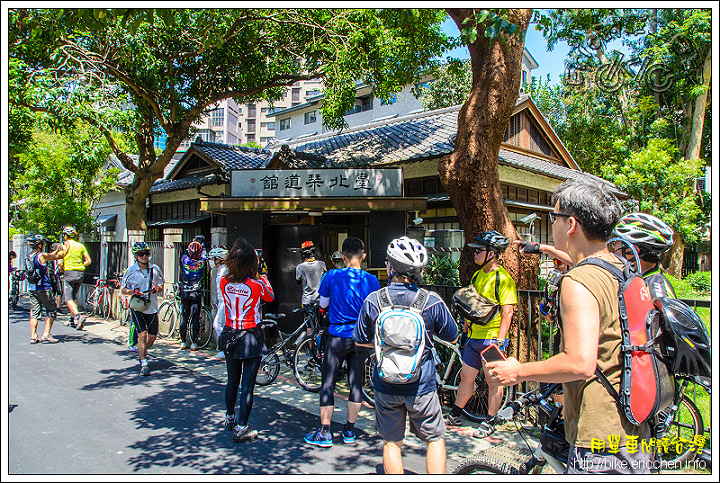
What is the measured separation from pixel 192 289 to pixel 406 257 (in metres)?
6.40

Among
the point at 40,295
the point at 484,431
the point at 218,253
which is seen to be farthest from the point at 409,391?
the point at 40,295

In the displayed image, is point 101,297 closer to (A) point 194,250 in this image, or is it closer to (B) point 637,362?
(A) point 194,250

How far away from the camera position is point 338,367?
4578 mm

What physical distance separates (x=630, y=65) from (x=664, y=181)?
6.91 m

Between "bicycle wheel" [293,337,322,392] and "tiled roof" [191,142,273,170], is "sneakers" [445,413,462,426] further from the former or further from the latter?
"tiled roof" [191,142,273,170]

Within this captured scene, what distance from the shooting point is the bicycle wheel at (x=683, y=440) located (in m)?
3.38

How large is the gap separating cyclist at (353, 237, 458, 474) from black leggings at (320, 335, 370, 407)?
1442 millimetres

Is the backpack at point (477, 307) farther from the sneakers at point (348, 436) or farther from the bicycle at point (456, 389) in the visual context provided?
the sneakers at point (348, 436)

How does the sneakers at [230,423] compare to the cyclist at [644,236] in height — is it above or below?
below

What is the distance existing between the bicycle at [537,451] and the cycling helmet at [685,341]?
2.20 feet

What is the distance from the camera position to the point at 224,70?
13.3 metres

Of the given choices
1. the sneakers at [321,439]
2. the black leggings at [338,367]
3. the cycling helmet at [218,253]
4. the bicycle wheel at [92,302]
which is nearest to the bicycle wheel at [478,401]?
the black leggings at [338,367]

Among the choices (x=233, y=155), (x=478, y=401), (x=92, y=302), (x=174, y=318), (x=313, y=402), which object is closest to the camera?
(x=478, y=401)

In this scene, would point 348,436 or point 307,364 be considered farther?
point 307,364
